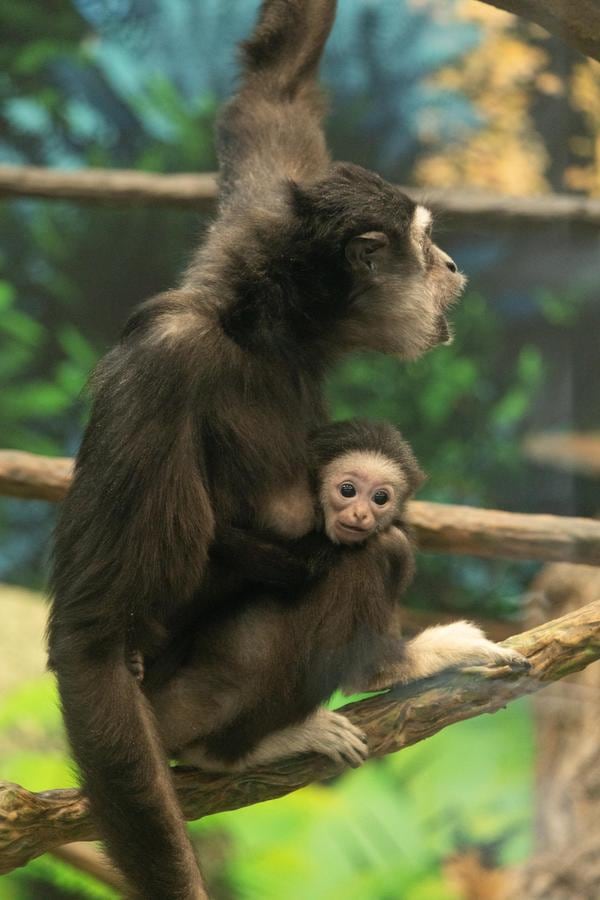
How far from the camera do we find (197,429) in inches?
91.9

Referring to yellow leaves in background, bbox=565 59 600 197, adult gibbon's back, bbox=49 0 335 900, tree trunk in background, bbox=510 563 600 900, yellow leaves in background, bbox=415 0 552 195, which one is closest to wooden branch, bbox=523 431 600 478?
tree trunk in background, bbox=510 563 600 900

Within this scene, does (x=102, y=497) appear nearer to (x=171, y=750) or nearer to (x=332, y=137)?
(x=171, y=750)

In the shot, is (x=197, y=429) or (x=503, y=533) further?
(x=503, y=533)

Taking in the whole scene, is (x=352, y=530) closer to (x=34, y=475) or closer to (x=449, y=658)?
(x=449, y=658)

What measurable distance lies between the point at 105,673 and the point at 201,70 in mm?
4248

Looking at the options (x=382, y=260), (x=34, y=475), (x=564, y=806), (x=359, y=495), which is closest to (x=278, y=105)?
(x=382, y=260)

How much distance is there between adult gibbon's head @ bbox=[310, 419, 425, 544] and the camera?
258 centimetres

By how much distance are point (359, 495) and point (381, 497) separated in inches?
3.9

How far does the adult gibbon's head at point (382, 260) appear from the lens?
2.49 metres

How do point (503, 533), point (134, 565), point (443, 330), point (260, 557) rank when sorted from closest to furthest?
point (134, 565), point (260, 557), point (443, 330), point (503, 533)

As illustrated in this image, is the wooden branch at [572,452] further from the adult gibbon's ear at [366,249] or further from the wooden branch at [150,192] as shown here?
the adult gibbon's ear at [366,249]

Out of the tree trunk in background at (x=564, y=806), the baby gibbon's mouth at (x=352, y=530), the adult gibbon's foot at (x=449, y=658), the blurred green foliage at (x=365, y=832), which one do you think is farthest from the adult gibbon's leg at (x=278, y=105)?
the blurred green foliage at (x=365, y=832)

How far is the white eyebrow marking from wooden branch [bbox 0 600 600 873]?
1155mm

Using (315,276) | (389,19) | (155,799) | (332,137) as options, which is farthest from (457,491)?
(155,799)
